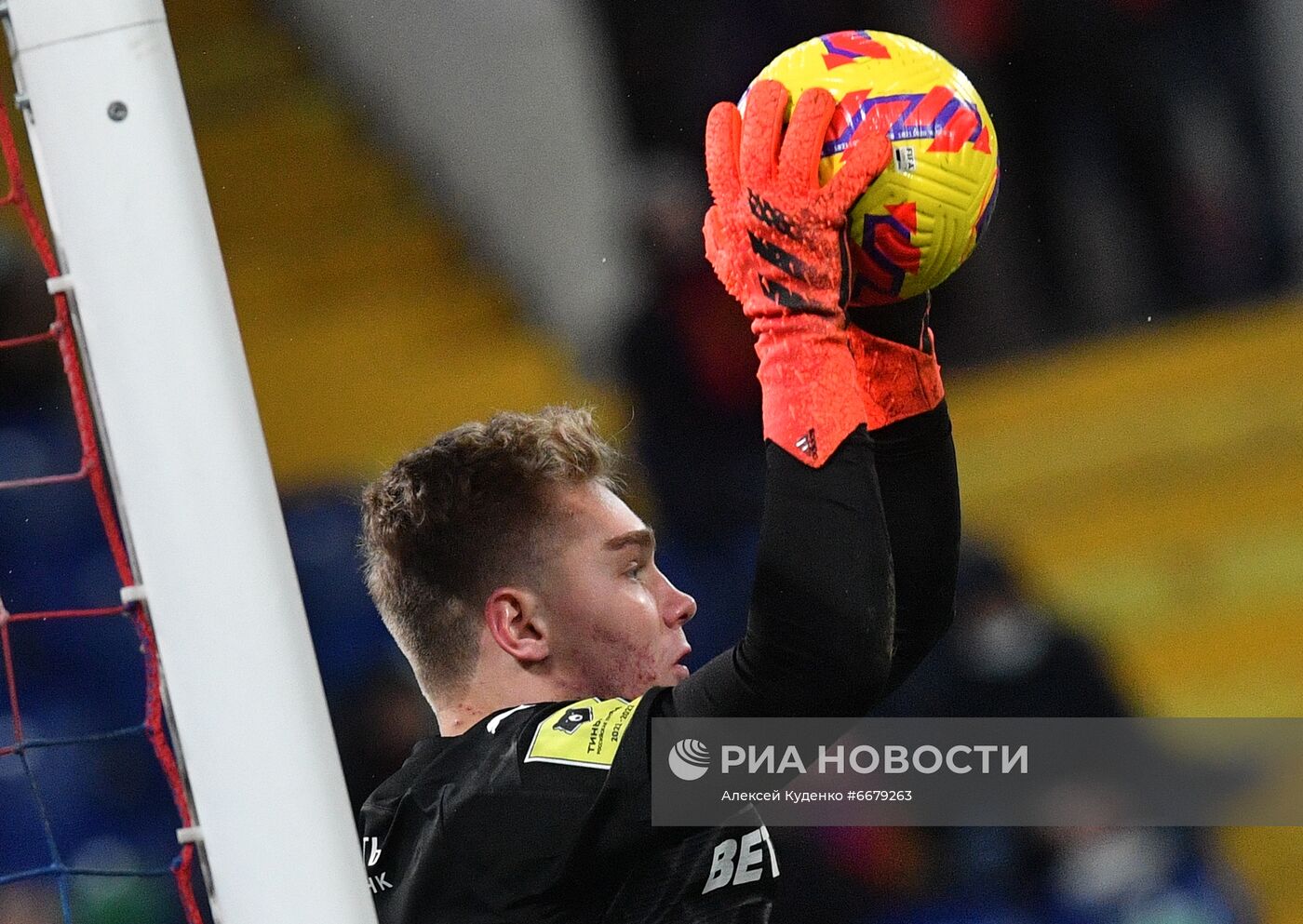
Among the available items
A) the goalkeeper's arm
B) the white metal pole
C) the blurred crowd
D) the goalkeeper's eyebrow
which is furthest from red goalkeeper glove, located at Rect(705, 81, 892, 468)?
the blurred crowd

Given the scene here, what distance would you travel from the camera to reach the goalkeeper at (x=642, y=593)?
1.72 m

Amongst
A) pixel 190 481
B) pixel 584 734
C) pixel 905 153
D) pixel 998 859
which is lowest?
pixel 998 859

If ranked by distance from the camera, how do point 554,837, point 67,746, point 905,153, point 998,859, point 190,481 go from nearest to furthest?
point 190,481, point 554,837, point 905,153, point 998,859, point 67,746

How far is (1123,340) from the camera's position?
5023 mm

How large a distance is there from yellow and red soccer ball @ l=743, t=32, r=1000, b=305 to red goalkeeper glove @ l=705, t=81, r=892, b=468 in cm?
14

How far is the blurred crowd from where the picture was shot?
462 cm

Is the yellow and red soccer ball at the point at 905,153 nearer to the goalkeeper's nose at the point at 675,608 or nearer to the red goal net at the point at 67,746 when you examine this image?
the goalkeeper's nose at the point at 675,608

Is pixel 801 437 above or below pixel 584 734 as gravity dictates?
above

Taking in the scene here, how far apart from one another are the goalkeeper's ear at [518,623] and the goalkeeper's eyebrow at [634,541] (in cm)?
14

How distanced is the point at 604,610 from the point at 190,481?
89 centimetres

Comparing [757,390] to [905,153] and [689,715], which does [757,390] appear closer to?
[905,153]

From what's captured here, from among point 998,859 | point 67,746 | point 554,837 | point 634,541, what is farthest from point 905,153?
point 67,746

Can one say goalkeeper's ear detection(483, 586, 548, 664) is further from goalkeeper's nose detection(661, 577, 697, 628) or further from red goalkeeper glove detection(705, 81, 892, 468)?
red goalkeeper glove detection(705, 81, 892, 468)

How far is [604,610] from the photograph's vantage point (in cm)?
217
